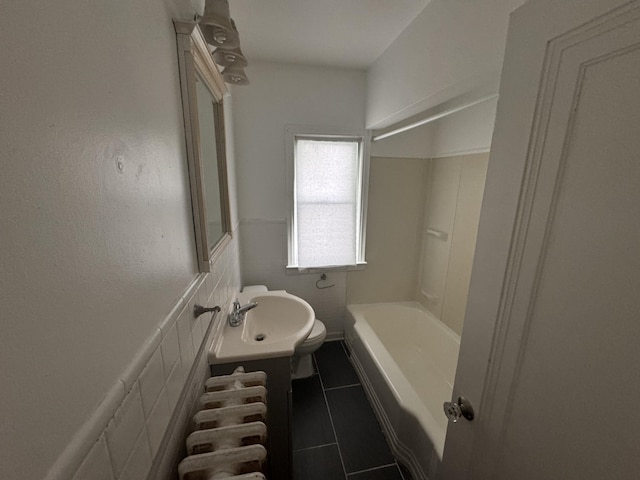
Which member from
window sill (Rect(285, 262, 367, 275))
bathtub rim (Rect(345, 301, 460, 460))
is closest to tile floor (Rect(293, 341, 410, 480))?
bathtub rim (Rect(345, 301, 460, 460))

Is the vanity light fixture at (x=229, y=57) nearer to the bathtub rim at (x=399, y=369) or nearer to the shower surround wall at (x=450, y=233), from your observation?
the shower surround wall at (x=450, y=233)

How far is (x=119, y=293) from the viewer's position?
469 millimetres

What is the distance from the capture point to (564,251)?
52 cm

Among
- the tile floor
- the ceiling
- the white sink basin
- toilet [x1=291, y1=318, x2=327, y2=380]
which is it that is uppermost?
the ceiling

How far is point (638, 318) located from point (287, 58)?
214cm

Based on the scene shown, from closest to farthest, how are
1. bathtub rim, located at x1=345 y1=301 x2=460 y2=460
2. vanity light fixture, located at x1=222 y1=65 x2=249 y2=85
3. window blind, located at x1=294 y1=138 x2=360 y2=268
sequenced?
vanity light fixture, located at x1=222 y1=65 x2=249 y2=85, bathtub rim, located at x1=345 y1=301 x2=460 y2=460, window blind, located at x1=294 y1=138 x2=360 y2=268

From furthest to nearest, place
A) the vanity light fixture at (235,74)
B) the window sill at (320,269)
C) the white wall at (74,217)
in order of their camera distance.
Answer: the window sill at (320,269)
the vanity light fixture at (235,74)
the white wall at (74,217)

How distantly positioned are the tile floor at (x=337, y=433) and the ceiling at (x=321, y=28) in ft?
7.74

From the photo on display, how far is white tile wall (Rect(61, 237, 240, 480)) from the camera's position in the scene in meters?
0.42

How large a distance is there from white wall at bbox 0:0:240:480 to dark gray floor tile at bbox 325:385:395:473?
1357 millimetres

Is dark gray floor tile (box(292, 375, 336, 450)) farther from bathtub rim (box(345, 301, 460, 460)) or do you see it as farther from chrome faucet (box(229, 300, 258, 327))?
chrome faucet (box(229, 300, 258, 327))

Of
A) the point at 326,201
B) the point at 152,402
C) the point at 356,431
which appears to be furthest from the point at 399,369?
the point at 152,402

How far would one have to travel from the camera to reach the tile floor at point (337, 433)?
4.59 feet

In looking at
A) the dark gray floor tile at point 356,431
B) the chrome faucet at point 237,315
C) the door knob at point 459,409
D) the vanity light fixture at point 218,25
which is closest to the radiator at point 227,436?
the chrome faucet at point 237,315
